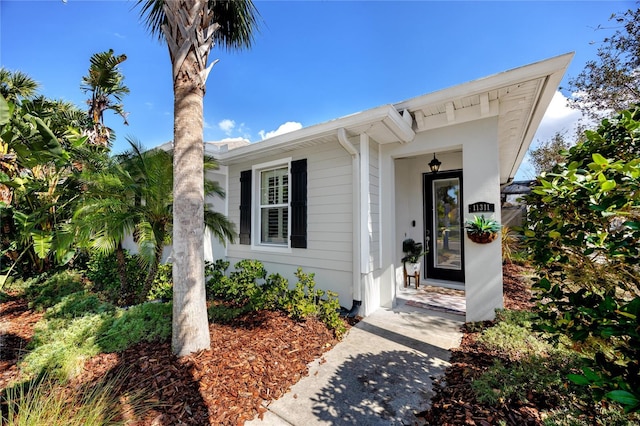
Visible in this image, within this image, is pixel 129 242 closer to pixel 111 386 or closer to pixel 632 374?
pixel 111 386

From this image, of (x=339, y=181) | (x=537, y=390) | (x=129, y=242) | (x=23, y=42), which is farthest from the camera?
(x=129, y=242)

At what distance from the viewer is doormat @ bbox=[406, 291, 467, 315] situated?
446 cm

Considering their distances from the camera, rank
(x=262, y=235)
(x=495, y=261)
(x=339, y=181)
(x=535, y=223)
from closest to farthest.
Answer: (x=535, y=223) → (x=495, y=261) → (x=339, y=181) → (x=262, y=235)

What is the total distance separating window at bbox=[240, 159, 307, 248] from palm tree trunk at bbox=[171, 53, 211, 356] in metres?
2.40

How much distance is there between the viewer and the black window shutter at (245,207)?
19.3 ft

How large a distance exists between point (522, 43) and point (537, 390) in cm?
511

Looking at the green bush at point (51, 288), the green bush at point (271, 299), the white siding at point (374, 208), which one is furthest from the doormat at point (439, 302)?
the green bush at point (51, 288)

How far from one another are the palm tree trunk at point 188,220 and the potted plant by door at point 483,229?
12.4ft

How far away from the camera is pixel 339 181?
4.61 m

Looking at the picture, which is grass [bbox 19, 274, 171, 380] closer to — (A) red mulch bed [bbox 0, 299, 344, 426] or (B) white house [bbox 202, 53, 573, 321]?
(A) red mulch bed [bbox 0, 299, 344, 426]

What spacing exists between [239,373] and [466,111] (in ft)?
15.3

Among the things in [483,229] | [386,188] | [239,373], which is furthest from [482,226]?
[239,373]

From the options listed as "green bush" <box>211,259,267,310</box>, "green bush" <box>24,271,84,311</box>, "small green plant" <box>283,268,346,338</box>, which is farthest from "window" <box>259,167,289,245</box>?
"green bush" <box>24,271,84,311</box>

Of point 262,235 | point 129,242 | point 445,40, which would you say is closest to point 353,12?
point 445,40
